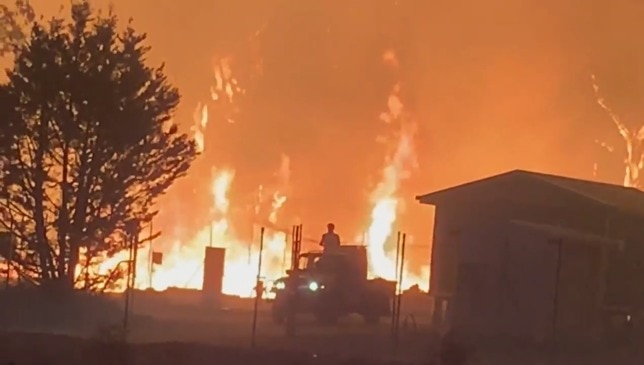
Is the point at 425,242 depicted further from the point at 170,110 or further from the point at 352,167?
the point at 170,110

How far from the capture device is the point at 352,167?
72.3 m

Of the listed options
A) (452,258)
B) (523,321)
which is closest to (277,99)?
(452,258)

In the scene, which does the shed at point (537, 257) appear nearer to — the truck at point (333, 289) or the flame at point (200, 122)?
the truck at point (333, 289)

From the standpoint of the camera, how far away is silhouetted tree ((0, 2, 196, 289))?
30234 millimetres

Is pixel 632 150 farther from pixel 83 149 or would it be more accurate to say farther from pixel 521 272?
pixel 83 149

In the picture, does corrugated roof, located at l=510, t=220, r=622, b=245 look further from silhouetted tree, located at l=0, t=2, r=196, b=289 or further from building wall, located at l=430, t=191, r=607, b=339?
silhouetted tree, located at l=0, t=2, r=196, b=289

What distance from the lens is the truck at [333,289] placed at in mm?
30531

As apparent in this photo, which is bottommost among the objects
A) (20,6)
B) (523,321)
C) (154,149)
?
(523,321)

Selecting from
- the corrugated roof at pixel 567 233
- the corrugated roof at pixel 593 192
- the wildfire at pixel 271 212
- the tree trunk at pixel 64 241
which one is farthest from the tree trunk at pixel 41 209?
the wildfire at pixel 271 212

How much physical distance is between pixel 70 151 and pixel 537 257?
39.6 feet

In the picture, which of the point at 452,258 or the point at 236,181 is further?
the point at 236,181

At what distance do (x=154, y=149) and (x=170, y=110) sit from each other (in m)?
1.33

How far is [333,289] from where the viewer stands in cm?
3114

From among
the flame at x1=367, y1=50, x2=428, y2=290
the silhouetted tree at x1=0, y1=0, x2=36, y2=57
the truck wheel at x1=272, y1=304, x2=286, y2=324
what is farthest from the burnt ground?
the flame at x1=367, y1=50, x2=428, y2=290
